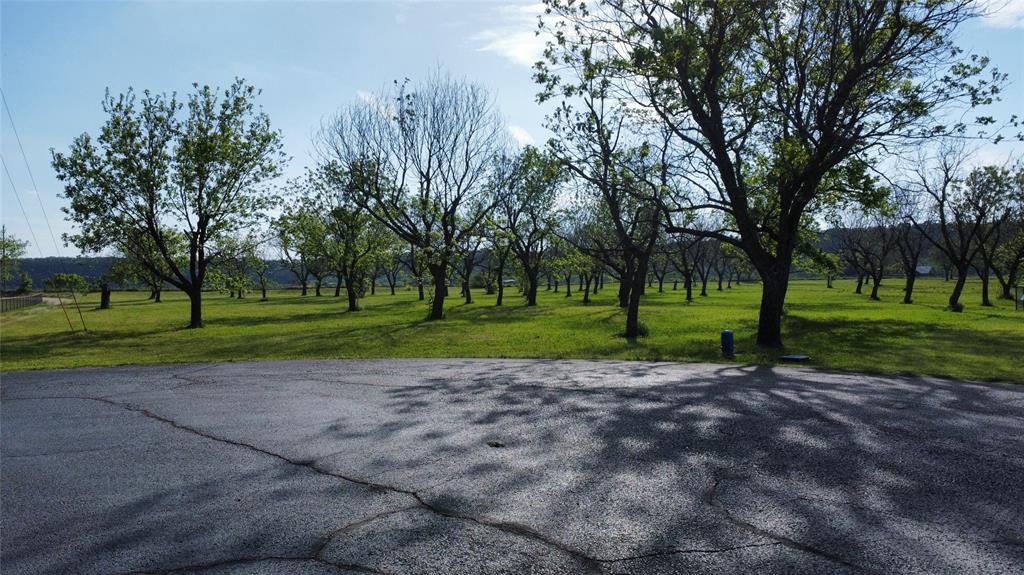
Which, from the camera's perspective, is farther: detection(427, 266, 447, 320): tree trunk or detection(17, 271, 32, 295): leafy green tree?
detection(17, 271, 32, 295): leafy green tree

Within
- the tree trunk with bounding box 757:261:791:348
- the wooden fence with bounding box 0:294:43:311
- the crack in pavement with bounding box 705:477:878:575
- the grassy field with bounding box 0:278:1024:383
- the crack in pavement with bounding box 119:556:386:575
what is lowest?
the wooden fence with bounding box 0:294:43:311

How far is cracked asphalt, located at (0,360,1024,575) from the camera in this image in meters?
3.86

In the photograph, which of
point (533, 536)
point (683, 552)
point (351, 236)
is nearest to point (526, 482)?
point (533, 536)

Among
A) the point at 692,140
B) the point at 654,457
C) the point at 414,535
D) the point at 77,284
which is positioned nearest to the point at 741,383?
the point at 654,457

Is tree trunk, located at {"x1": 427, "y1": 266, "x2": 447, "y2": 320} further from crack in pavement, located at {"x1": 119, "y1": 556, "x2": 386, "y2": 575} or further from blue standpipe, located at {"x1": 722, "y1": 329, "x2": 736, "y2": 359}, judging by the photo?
crack in pavement, located at {"x1": 119, "y1": 556, "x2": 386, "y2": 575}

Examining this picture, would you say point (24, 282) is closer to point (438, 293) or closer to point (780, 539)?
point (438, 293)

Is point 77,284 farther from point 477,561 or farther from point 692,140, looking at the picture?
point 477,561

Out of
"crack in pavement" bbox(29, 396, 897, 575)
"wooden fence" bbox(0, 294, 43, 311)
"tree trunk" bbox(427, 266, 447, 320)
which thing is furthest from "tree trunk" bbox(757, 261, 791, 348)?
"wooden fence" bbox(0, 294, 43, 311)

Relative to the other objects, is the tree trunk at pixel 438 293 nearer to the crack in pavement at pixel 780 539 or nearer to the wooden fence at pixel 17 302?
the crack in pavement at pixel 780 539

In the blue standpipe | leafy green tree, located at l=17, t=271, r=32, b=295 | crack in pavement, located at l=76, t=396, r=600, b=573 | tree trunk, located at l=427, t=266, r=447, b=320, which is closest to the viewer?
crack in pavement, located at l=76, t=396, r=600, b=573

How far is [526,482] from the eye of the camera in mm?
5125

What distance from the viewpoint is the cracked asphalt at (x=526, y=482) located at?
152 inches

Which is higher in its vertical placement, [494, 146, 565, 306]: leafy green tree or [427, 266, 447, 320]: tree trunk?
[494, 146, 565, 306]: leafy green tree

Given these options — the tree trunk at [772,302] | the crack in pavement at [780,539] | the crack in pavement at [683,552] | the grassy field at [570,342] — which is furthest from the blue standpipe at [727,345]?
the crack in pavement at [683,552]
